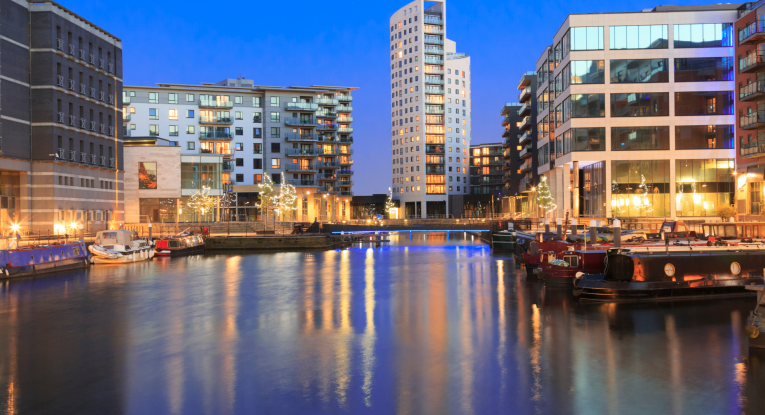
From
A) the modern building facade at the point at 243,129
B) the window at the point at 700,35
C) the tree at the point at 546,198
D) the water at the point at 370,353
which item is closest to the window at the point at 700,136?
the window at the point at 700,35

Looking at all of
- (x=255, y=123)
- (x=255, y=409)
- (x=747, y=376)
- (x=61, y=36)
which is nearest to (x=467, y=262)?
(x=747, y=376)

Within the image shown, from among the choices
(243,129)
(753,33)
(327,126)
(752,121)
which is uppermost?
(327,126)

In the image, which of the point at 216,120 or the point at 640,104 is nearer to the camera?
the point at 640,104

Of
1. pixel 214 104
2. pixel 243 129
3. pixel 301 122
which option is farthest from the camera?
pixel 301 122

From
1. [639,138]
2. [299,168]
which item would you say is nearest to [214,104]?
[299,168]

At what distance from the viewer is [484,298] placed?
25.6 meters

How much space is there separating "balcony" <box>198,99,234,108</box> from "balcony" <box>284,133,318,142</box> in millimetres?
11697

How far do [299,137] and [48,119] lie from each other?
5659 centimetres

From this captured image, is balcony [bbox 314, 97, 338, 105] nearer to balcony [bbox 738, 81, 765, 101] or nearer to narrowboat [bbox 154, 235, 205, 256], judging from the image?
narrowboat [bbox 154, 235, 205, 256]

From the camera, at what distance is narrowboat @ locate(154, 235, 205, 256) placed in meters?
54.0

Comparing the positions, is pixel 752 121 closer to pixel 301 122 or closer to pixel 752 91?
pixel 752 91

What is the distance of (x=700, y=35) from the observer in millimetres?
→ 67688

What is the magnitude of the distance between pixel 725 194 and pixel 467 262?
135 feet

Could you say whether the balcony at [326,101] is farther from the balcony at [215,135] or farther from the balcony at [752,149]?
the balcony at [752,149]
